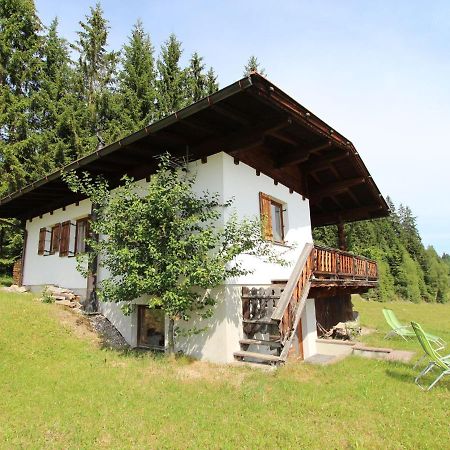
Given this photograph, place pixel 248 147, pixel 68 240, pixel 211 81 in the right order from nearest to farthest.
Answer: pixel 248 147 → pixel 68 240 → pixel 211 81

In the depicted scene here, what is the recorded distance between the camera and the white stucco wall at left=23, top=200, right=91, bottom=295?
1094 centimetres

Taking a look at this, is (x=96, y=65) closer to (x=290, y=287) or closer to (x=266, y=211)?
(x=266, y=211)

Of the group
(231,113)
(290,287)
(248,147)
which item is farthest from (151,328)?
(231,113)

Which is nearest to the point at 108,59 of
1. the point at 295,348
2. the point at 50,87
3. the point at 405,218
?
the point at 50,87

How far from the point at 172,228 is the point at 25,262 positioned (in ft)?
33.7

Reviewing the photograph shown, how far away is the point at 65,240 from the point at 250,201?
688cm

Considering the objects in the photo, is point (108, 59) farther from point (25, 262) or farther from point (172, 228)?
point (172, 228)

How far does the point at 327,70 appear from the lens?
7469mm

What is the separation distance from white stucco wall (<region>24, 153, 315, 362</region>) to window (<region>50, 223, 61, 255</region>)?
1.34ft

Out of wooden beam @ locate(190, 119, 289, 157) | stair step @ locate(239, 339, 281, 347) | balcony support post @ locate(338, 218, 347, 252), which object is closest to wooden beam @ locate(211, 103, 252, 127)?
wooden beam @ locate(190, 119, 289, 157)

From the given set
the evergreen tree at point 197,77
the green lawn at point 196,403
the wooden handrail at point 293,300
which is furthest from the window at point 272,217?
the evergreen tree at point 197,77

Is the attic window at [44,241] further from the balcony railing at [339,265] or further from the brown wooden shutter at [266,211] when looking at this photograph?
the balcony railing at [339,265]

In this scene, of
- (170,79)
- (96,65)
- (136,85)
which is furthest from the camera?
(96,65)

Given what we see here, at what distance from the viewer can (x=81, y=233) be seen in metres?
11.3
